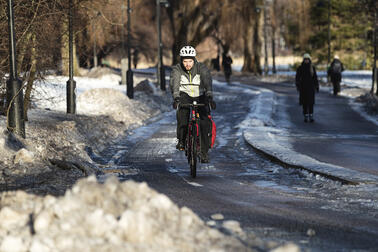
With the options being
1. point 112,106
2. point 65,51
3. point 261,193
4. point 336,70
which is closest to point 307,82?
point 112,106

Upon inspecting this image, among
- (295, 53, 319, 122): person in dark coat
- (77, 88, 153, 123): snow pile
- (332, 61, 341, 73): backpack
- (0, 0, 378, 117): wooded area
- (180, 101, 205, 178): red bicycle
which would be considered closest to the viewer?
(180, 101, 205, 178): red bicycle

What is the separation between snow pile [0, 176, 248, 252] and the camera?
490cm

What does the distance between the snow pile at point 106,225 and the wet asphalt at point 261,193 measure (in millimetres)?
1011

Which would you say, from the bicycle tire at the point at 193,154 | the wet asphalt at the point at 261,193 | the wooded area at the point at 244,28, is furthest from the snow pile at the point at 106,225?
the wooded area at the point at 244,28

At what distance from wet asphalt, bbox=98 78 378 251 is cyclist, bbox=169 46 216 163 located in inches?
24.3

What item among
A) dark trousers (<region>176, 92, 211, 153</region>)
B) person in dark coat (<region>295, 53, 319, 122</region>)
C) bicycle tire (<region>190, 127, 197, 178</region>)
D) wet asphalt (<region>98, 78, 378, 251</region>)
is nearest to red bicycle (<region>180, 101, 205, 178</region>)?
bicycle tire (<region>190, 127, 197, 178</region>)

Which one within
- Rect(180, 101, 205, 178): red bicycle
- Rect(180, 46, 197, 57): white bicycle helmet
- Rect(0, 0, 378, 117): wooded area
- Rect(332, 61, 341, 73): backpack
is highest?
Rect(0, 0, 378, 117): wooded area

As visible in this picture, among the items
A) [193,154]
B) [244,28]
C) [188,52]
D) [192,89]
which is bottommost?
[193,154]

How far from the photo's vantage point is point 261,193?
9.20 meters

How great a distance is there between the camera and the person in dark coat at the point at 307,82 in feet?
70.0

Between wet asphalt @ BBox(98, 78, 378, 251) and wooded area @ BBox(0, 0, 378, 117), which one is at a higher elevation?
wooded area @ BBox(0, 0, 378, 117)

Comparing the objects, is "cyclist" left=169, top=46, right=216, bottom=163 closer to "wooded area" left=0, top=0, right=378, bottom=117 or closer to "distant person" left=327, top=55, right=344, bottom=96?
"wooded area" left=0, top=0, right=378, bottom=117

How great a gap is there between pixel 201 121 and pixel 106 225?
6.64 m

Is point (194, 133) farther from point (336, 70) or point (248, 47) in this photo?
point (248, 47)
